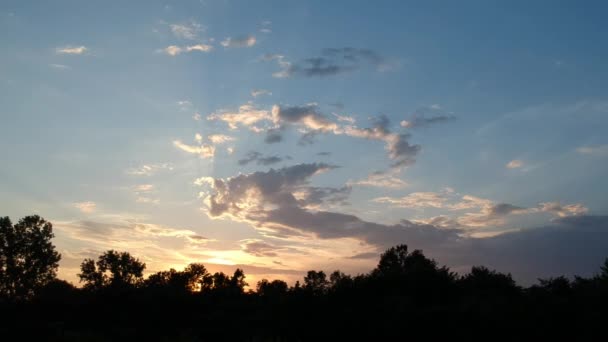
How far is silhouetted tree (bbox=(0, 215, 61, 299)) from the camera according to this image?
248ft

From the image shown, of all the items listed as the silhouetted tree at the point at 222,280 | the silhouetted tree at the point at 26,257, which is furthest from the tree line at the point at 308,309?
the silhouetted tree at the point at 222,280

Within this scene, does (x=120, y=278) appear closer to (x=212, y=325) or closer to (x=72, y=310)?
(x=72, y=310)

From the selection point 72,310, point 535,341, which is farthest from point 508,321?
point 72,310

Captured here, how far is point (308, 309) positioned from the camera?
4934 centimetres

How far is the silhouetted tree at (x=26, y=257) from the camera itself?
75.7 metres

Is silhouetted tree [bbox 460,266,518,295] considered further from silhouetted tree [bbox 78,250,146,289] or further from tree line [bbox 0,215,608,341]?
silhouetted tree [bbox 78,250,146,289]

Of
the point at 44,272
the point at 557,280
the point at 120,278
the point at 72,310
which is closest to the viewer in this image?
the point at 72,310

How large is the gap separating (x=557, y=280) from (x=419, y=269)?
62.5 feet

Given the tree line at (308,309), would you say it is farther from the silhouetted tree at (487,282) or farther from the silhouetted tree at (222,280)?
the silhouetted tree at (222,280)

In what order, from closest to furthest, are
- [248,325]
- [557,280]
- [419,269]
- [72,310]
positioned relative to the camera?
1. [248,325]
2. [72,310]
3. [419,269]
4. [557,280]

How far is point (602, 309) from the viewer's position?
1416 inches

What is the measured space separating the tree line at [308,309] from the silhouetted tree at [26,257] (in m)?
0.15

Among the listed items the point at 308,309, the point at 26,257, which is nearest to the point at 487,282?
the point at 308,309

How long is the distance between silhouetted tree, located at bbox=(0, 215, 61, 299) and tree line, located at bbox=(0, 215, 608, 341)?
152mm
